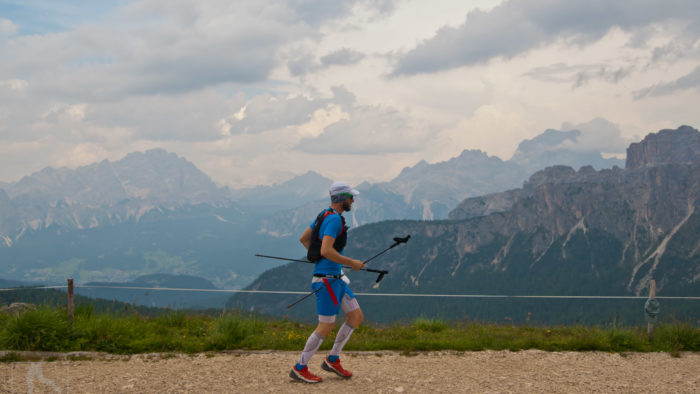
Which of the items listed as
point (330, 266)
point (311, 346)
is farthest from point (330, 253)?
point (311, 346)

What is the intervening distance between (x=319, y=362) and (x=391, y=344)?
1.87 m

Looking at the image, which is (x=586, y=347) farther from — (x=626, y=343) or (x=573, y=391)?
(x=573, y=391)

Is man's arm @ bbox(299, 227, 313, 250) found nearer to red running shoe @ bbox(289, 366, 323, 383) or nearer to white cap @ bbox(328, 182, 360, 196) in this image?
white cap @ bbox(328, 182, 360, 196)

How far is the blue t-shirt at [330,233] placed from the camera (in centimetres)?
927

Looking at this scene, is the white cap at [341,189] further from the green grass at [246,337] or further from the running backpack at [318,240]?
the green grass at [246,337]

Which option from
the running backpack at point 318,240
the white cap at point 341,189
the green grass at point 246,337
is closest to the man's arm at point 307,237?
the running backpack at point 318,240

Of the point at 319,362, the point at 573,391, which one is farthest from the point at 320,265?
the point at 573,391

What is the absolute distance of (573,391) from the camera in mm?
9844

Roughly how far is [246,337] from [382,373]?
3669 mm

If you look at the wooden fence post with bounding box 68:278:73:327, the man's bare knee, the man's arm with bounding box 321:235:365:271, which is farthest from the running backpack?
the wooden fence post with bounding box 68:278:73:327

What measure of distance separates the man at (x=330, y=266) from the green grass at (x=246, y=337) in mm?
2921

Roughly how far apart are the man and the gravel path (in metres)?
0.90

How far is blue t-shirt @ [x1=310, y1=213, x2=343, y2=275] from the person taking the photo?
9273mm

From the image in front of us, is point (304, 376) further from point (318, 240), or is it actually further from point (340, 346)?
point (318, 240)
